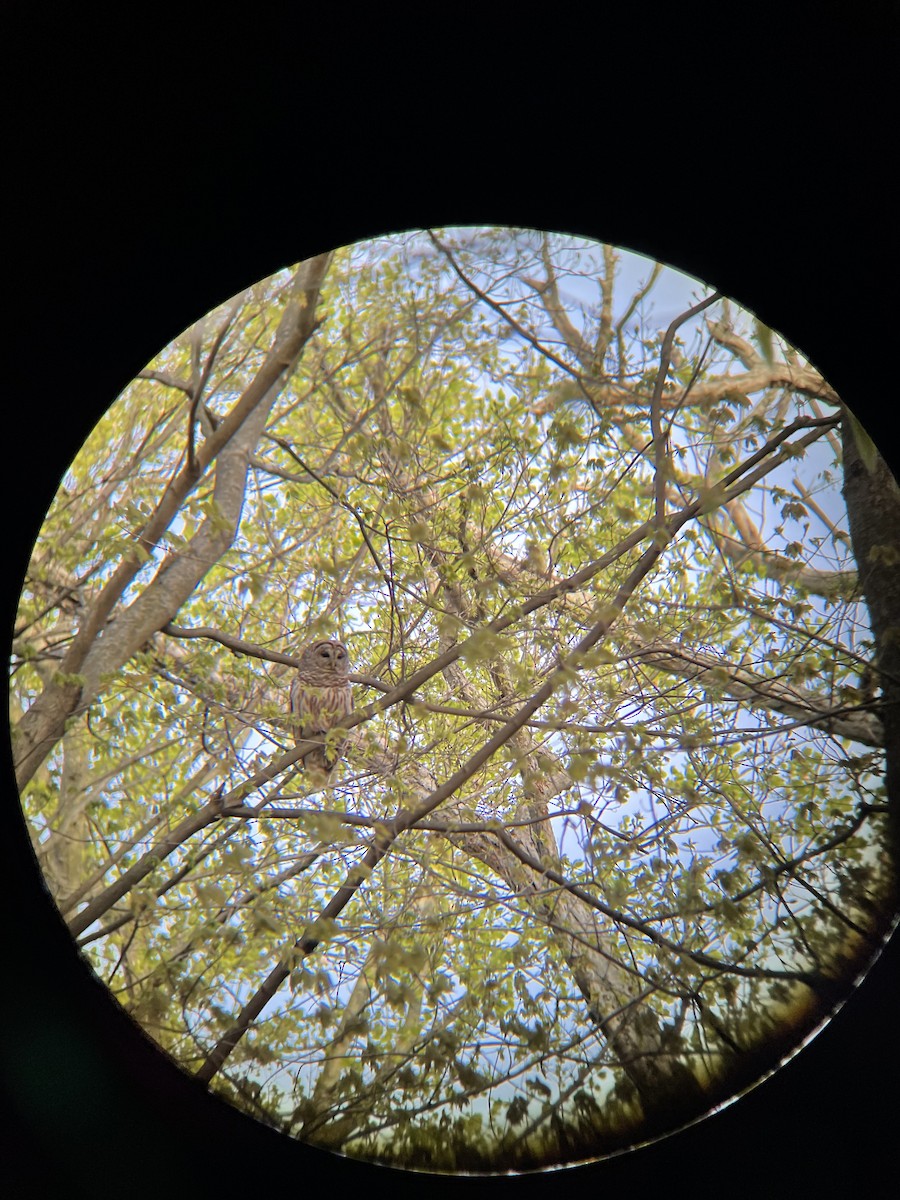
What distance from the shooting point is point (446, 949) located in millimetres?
1176

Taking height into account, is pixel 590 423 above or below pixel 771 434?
above

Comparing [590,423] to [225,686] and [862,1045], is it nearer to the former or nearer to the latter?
[225,686]

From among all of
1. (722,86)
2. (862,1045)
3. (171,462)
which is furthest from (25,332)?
(862,1045)

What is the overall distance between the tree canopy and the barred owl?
31 mm

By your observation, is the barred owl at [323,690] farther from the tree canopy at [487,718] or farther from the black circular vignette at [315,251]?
the black circular vignette at [315,251]

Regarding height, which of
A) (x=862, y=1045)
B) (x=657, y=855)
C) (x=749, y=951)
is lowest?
(x=862, y=1045)

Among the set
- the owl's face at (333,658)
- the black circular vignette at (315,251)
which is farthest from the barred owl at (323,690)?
Result: the black circular vignette at (315,251)

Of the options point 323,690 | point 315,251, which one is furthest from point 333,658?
point 315,251

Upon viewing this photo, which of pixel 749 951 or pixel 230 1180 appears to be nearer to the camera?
pixel 749 951

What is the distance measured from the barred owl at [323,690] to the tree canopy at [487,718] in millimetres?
31

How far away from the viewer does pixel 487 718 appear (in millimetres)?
1227

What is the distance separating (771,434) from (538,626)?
0.42m

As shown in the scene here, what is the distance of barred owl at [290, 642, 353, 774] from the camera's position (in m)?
1.28

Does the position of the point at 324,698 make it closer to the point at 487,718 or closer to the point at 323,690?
the point at 323,690
